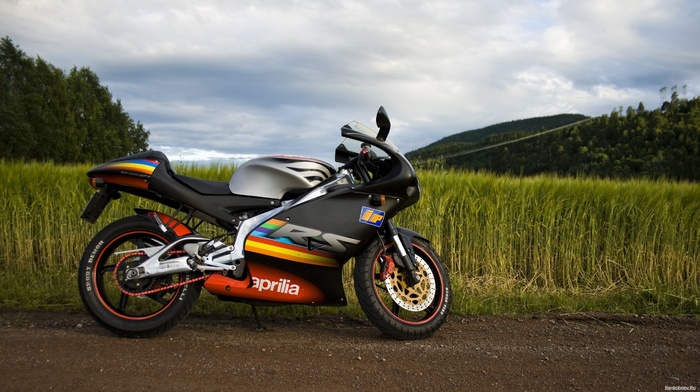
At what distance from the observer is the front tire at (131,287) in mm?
4562

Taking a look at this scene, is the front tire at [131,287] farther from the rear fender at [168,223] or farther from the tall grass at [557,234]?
the tall grass at [557,234]

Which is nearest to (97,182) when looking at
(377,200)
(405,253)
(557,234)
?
(377,200)

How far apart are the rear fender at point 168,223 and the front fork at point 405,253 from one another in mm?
1589

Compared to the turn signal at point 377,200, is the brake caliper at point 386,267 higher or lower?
lower

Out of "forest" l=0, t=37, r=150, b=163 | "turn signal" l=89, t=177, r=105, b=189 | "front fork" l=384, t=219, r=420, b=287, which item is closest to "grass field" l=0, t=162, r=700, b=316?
"front fork" l=384, t=219, r=420, b=287

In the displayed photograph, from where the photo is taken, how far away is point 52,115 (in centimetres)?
3697

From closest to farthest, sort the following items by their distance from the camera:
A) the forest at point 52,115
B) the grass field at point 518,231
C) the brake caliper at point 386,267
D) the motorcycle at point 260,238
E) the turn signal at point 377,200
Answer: the motorcycle at point 260,238 → the turn signal at point 377,200 → the brake caliper at point 386,267 → the grass field at point 518,231 → the forest at point 52,115

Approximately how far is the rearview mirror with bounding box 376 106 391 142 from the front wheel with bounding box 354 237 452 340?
84cm

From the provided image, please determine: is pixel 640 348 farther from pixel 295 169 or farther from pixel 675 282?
pixel 675 282

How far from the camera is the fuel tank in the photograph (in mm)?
4629

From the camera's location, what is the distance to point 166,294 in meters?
5.11

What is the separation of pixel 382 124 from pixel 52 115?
37537 mm

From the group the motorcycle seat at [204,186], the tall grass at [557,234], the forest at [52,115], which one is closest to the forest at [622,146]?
the tall grass at [557,234]

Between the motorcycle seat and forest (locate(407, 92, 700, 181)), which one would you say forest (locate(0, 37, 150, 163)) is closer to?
forest (locate(407, 92, 700, 181))
